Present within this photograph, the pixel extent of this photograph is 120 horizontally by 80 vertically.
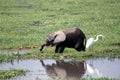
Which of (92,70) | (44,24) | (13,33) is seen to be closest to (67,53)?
(92,70)

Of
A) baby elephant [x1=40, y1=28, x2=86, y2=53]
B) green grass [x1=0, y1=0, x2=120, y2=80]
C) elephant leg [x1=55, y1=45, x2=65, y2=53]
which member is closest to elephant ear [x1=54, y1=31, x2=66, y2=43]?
baby elephant [x1=40, y1=28, x2=86, y2=53]

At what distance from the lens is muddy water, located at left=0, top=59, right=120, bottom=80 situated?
16.4 meters

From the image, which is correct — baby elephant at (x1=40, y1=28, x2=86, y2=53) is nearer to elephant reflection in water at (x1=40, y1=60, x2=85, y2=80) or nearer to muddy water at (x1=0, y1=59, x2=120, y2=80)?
muddy water at (x1=0, y1=59, x2=120, y2=80)

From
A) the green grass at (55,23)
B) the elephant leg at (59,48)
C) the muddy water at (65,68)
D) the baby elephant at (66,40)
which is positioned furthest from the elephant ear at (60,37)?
the muddy water at (65,68)

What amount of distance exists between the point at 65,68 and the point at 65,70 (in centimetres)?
38

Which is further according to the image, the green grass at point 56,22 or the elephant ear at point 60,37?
the green grass at point 56,22

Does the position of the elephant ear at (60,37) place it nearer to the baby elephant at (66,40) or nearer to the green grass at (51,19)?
the baby elephant at (66,40)

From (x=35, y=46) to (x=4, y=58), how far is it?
11.0 feet

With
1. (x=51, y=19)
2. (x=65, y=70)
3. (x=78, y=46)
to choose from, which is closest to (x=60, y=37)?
(x=78, y=46)

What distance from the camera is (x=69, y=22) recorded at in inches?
1213

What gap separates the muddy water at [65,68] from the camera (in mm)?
16406

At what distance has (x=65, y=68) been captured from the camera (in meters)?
18.0

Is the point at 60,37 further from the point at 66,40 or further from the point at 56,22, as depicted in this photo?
the point at 56,22

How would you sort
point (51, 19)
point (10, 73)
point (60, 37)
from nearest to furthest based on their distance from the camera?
point (10, 73), point (60, 37), point (51, 19)
